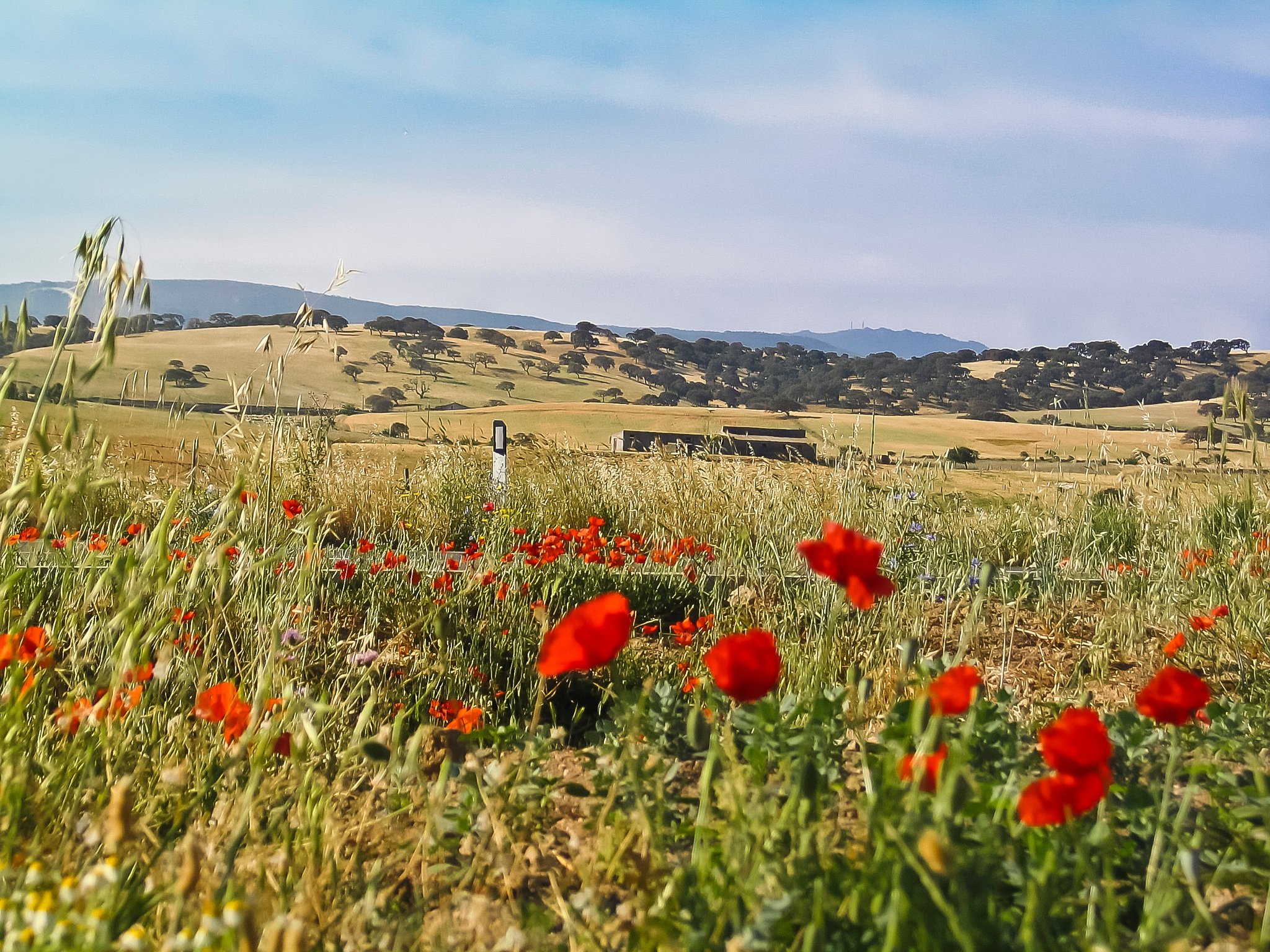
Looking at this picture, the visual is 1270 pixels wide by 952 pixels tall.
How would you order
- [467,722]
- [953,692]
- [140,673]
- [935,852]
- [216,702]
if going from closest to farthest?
[935,852] < [953,692] < [216,702] < [140,673] < [467,722]

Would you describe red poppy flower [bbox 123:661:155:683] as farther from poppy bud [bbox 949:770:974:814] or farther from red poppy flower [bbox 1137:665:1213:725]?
red poppy flower [bbox 1137:665:1213:725]

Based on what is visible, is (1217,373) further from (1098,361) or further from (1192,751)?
(1192,751)

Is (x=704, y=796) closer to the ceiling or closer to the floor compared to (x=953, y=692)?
closer to the floor

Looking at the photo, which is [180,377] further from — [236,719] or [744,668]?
[744,668]

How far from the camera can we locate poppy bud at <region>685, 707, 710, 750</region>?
1.32 meters

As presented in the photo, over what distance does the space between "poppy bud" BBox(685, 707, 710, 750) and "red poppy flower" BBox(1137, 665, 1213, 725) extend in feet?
2.13

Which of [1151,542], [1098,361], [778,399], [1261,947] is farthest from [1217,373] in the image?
[1261,947]

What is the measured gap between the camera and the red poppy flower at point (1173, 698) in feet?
4.72

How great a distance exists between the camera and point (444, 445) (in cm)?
840

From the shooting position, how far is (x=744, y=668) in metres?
1.37

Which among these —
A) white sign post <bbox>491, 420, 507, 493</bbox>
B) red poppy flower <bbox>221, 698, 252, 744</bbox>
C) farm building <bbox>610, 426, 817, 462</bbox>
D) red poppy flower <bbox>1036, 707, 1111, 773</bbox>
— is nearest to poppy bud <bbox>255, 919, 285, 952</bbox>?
red poppy flower <bbox>221, 698, 252, 744</bbox>

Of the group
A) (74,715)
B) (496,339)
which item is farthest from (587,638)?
(496,339)

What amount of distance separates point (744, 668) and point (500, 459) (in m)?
7.59

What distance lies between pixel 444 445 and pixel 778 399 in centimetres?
7335
